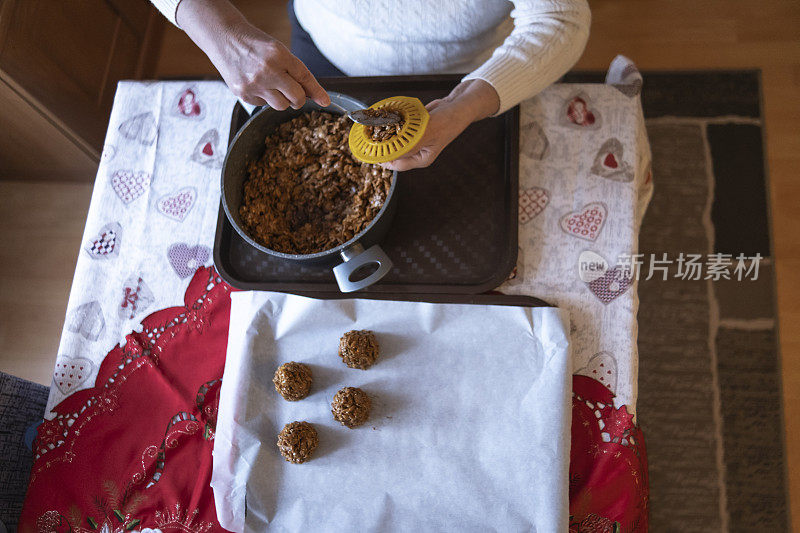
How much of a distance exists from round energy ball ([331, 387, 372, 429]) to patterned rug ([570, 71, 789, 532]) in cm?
93

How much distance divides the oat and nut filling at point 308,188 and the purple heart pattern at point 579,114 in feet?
1.05

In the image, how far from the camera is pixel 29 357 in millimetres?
1436

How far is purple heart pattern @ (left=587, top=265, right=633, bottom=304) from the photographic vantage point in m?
0.75

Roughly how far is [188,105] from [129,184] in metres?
0.17

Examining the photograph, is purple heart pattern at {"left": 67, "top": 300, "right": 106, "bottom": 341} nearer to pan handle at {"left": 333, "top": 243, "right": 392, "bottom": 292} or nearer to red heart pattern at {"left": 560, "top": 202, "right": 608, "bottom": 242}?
pan handle at {"left": 333, "top": 243, "right": 392, "bottom": 292}

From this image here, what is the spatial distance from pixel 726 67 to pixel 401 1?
1.24 m

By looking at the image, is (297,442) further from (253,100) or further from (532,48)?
(532,48)

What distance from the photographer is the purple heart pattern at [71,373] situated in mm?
798

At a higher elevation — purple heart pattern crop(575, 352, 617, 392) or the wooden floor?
the wooden floor

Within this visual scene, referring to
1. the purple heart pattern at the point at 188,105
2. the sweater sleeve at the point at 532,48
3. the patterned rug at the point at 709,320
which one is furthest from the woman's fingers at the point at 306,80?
the patterned rug at the point at 709,320

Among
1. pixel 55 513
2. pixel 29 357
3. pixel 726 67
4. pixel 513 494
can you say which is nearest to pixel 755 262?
pixel 726 67

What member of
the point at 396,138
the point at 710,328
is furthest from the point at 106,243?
the point at 710,328

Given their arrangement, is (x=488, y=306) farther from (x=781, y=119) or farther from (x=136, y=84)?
(x=781, y=119)

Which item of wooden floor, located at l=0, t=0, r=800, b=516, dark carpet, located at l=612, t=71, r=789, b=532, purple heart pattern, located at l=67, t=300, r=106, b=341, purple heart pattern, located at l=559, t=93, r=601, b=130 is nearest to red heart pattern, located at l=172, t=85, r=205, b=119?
purple heart pattern, located at l=67, t=300, r=106, b=341
